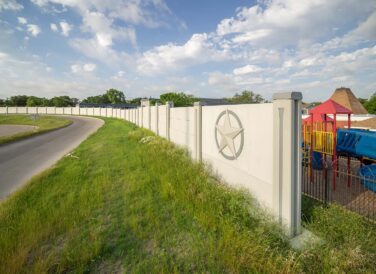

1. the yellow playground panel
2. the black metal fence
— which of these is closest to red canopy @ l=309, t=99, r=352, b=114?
the yellow playground panel

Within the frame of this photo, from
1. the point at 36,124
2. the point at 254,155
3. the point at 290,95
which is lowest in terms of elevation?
the point at 254,155

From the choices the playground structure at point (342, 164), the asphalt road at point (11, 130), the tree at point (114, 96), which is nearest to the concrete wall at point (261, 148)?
the playground structure at point (342, 164)

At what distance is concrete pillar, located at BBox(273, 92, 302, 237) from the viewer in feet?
10.9

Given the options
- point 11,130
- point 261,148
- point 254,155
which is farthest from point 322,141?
point 11,130

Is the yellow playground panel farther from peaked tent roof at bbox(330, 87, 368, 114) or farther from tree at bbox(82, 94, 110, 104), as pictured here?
tree at bbox(82, 94, 110, 104)

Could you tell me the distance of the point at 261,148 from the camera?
4031mm

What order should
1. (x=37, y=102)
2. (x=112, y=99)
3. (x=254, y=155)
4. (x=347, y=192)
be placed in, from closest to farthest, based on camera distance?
(x=254, y=155) → (x=347, y=192) → (x=37, y=102) → (x=112, y=99)

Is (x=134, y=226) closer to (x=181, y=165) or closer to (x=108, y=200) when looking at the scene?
(x=108, y=200)

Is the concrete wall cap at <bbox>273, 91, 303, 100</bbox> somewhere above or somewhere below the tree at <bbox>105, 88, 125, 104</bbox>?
below

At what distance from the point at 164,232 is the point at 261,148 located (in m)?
2.26

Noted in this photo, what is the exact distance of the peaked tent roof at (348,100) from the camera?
35219 millimetres

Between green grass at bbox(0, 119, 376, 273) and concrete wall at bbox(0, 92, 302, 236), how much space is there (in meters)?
0.35

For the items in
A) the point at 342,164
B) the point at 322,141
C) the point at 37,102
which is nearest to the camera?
the point at 322,141

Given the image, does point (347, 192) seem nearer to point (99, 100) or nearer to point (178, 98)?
point (178, 98)
